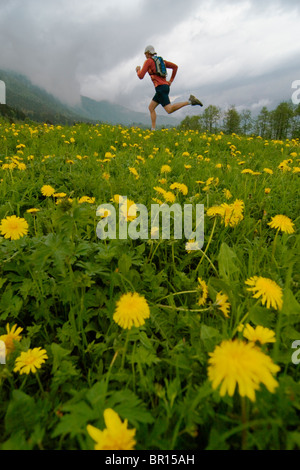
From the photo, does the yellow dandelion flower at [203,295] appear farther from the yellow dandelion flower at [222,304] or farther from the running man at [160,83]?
the running man at [160,83]

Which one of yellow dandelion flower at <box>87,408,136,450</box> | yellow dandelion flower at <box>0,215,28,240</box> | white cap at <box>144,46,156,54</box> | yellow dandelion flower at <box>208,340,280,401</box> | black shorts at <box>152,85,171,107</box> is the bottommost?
yellow dandelion flower at <box>87,408,136,450</box>

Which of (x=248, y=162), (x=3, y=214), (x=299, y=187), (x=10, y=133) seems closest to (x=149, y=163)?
(x=248, y=162)

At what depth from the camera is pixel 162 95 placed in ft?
24.9

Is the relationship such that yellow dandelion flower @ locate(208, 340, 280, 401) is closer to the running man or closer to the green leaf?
the green leaf

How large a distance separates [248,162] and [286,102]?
158 feet

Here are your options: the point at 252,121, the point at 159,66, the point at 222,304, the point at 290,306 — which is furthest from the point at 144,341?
the point at 252,121

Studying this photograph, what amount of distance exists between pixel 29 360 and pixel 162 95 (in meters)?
8.20

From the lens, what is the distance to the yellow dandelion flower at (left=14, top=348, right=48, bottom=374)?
3.27ft

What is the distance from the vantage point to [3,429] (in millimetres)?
836

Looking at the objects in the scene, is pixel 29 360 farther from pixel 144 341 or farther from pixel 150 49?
pixel 150 49

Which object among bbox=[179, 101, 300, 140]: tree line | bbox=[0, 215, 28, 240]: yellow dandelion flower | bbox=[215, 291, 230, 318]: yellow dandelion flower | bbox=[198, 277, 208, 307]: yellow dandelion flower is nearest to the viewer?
bbox=[215, 291, 230, 318]: yellow dandelion flower

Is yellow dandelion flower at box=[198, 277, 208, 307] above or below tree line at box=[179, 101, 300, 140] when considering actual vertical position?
below

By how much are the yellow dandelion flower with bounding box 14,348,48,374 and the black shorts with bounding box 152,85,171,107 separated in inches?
318

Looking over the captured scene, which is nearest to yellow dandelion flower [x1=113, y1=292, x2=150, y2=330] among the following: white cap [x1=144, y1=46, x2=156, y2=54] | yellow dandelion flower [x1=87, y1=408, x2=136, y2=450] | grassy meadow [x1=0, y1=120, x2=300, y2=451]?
grassy meadow [x1=0, y1=120, x2=300, y2=451]
